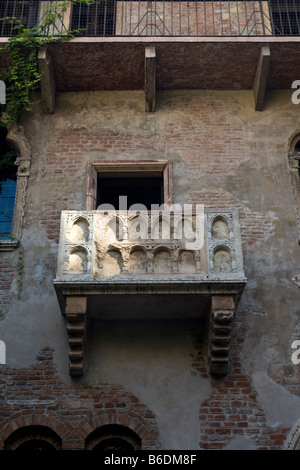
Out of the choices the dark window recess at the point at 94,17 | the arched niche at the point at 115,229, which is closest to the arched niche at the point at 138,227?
the arched niche at the point at 115,229

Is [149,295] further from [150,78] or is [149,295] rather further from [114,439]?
[150,78]

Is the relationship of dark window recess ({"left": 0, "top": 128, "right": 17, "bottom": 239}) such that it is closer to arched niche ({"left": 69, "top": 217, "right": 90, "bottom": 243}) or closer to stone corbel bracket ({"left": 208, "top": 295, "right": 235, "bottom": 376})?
arched niche ({"left": 69, "top": 217, "right": 90, "bottom": 243})

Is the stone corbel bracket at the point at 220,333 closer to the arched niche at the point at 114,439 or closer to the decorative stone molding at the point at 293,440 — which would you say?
the decorative stone molding at the point at 293,440

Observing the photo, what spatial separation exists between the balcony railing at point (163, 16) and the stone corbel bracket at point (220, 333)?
537 cm

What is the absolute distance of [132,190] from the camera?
33.2 ft

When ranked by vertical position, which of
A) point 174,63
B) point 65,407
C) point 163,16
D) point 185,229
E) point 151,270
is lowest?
point 65,407

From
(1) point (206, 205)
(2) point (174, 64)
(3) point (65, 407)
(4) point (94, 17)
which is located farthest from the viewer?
(4) point (94, 17)

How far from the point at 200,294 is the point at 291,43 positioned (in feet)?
15.5

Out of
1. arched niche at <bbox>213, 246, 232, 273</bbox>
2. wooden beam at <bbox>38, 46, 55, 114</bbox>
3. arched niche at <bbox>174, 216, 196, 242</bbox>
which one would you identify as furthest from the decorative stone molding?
wooden beam at <bbox>38, 46, 55, 114</bbox>

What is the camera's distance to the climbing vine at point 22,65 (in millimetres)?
9711

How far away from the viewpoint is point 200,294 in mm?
7504

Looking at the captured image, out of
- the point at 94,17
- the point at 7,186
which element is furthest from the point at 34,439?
the point at 94,17

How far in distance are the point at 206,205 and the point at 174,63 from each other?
2.55 m

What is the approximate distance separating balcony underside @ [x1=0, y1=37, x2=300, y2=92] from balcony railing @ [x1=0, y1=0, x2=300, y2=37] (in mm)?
891
